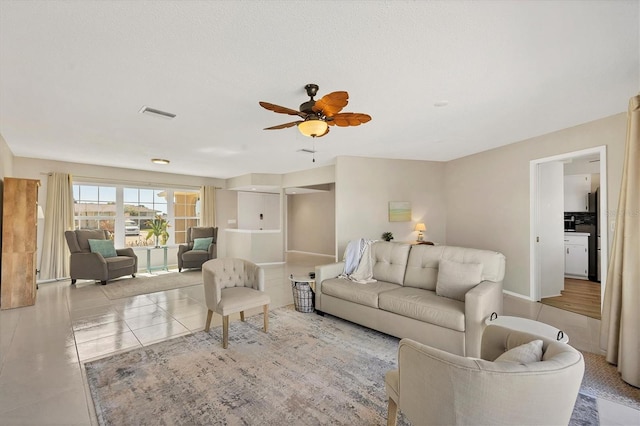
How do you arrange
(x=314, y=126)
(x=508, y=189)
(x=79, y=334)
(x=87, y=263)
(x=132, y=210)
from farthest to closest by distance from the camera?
(x=132, y=210), (x=87, y=263), (x=508, y=189), (x=79, y=334), (x=314, y=126)

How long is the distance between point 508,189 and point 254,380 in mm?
4868

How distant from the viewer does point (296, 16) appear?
66.8 inches

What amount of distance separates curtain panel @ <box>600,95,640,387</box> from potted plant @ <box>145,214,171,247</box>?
8.09 m

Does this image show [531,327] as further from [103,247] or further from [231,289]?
[103,247]

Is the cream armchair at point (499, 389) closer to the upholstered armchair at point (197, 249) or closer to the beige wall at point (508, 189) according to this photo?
the beige wall at point (508, 189)

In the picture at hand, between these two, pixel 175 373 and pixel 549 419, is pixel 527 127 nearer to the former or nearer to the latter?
pixel 549 419

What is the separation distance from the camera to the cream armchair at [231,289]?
117 inches

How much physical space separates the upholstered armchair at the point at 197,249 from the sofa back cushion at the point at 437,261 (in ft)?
17.0

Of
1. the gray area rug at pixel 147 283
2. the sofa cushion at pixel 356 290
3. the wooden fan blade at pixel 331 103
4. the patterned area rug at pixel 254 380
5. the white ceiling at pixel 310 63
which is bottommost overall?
the gray area rug at pixel 147 283

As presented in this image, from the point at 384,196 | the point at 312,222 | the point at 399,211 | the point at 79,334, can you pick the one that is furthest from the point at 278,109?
the point at 312,222

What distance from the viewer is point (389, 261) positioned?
3.75 m

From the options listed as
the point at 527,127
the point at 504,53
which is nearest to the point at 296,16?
the point at 504,53

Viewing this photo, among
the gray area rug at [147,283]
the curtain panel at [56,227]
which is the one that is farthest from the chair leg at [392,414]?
the curtain panel at [56,227]

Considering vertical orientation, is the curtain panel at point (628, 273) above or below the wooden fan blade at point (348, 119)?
below
